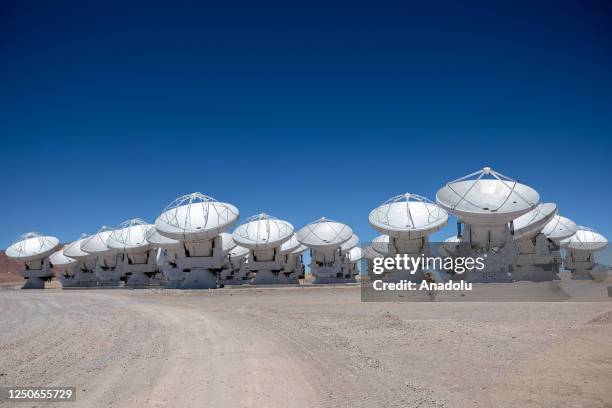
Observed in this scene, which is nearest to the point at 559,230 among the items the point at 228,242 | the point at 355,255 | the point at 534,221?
the point at 534,221

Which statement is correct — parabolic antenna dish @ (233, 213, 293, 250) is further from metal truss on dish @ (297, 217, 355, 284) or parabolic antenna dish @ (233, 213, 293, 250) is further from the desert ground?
the desert ground

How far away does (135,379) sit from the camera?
8250 mm

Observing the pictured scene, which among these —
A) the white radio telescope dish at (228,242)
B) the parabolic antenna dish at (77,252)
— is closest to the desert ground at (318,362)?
the white radio telescope dish at (228,242)

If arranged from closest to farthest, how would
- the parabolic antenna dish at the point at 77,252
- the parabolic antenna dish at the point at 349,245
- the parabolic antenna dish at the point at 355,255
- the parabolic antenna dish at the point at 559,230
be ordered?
the parabolic antenna dish at the point at 559,230 → the parabolic antenna dish at the point at 77,252 → the parabolic antenna dish at the point at 349,245 → the parabolic antenna dish at the point at 355,255

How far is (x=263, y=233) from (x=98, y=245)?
875 inches

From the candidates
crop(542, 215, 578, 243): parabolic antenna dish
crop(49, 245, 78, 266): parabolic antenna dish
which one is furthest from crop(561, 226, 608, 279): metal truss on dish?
crop(49, 245, 78, 266): parabolic antenna dish

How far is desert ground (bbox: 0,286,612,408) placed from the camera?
729 cm

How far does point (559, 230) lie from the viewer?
60719 mm

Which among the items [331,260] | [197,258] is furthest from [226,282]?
[197,258]

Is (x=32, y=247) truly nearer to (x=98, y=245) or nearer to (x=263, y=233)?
(x=98, y=245)

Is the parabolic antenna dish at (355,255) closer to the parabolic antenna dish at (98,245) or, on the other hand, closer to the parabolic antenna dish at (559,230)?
the parabolic antenna dish at (559,230)

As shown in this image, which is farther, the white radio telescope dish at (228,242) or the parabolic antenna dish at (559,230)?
the parabolic antenna dish at (559,230)

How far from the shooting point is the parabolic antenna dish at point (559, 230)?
59750mm

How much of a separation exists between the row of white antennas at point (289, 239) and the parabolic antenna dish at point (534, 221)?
10 centimetres
